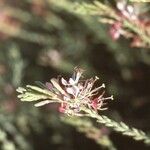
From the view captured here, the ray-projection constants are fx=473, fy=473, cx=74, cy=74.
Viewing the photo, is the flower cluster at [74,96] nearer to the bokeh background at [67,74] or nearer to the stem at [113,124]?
the stem at [113,124]

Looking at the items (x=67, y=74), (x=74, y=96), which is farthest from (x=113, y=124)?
(x=67, y=74)

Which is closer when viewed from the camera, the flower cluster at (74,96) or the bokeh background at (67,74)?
the flower cluster at (74,96)

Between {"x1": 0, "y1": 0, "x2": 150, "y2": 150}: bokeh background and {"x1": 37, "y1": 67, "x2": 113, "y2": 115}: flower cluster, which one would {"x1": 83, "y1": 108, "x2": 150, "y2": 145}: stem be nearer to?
{"x1": 37, "y1": 67, "x2": 113, "y2": 115}: flower cluster

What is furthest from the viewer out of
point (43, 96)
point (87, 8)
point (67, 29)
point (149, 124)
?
→ point (67, 29)

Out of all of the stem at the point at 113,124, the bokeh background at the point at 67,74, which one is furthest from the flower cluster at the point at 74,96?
the bokeh background at the point at 67,74

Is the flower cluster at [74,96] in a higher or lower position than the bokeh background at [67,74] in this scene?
lower

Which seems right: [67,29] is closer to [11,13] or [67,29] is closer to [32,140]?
[11,13]

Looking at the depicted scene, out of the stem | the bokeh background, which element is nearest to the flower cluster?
the stem

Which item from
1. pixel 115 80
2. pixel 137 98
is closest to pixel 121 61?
pixel 115 80

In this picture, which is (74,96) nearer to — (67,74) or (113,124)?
(113,124)
